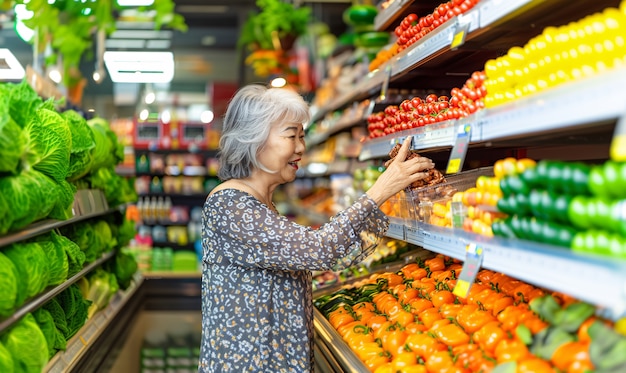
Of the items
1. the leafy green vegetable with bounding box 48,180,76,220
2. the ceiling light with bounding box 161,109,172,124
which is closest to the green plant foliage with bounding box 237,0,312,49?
the ceiling light with bounding box 161,109,172,124

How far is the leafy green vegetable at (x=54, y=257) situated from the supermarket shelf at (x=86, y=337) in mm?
404

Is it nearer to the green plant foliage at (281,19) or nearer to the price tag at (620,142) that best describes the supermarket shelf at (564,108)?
the price tag at (620,142)

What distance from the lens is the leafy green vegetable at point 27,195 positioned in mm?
2482

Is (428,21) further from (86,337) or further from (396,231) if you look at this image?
(86,337)

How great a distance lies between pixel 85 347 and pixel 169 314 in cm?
418

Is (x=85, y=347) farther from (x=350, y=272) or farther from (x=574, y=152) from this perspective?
(x=574, y=152)

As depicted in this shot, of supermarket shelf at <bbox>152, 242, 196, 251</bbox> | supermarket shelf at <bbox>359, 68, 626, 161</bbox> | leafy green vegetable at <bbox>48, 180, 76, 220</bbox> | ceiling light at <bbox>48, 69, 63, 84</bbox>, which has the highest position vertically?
ceiling light at <bbox>48, 69, 63, 84</bbox>

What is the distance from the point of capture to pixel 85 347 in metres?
4.00

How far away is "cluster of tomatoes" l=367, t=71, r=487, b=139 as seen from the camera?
2.32 m

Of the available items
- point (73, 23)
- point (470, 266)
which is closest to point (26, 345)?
point (470, 266)

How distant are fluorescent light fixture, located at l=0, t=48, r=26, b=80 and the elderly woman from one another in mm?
1892

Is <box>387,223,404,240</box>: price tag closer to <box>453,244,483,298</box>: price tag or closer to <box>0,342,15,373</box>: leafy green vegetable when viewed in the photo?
<box>453,244,483,298</box>: price tag

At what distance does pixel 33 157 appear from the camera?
286 cm

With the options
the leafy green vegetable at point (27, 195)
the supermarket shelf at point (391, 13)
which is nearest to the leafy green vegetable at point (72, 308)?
the leafy green vegetable at point (27, 195)
